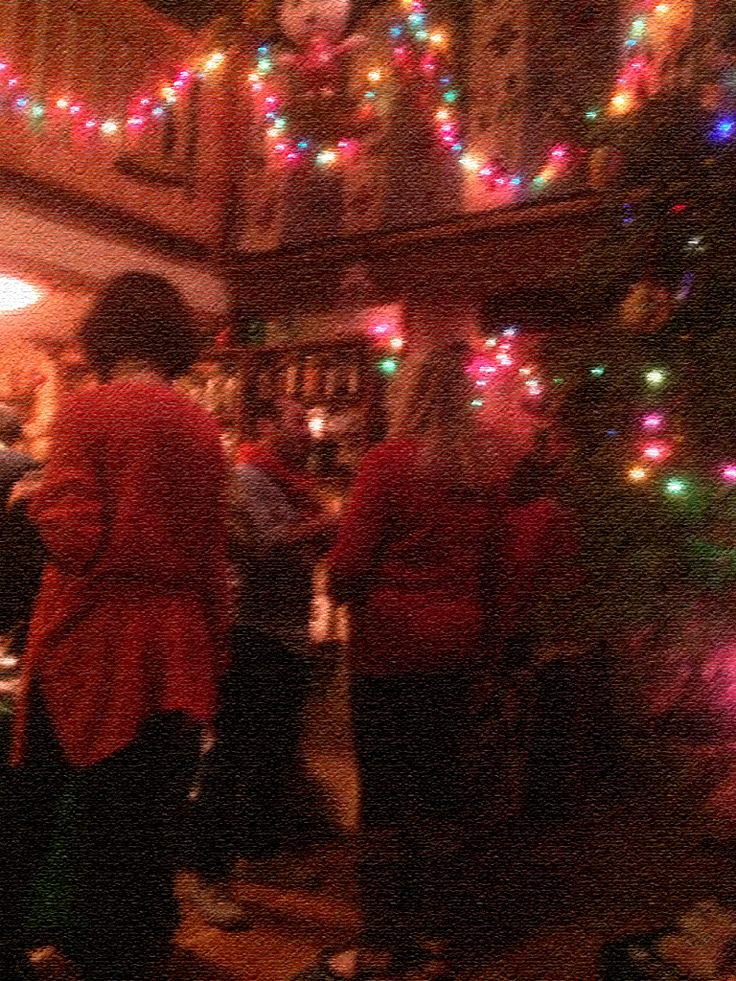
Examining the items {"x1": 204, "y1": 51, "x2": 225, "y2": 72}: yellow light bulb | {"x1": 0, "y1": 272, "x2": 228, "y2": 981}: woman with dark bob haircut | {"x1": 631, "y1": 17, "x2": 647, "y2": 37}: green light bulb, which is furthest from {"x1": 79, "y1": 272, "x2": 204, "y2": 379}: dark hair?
{"x1": 204, "y1": 51, "x2": 225, "y2": 72}: yellow light bulb

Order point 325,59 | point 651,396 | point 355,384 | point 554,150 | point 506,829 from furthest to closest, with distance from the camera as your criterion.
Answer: point 325,59, point 355,384, point 554,150, point 506,829, point 651,396

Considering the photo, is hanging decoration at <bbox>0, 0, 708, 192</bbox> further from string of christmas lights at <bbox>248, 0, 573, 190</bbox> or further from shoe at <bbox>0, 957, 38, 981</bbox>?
shoe at <bbox>0, 957, 38, 981</bbox>

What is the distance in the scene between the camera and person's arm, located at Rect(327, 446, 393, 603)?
250 centimetres

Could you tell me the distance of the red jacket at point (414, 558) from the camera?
98.3 inches

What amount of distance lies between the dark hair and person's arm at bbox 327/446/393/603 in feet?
1.83

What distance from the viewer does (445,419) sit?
2.51 m

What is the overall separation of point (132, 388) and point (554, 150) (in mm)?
2904

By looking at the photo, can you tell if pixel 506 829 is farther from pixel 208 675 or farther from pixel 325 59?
pixel 325 59

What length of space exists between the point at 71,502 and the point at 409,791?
1219 millimetres

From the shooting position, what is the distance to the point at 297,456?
3.36 metres

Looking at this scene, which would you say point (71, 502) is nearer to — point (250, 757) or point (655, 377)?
point (655, 377)

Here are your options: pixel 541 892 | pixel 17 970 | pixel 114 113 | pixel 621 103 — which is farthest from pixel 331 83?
pixel 17 970

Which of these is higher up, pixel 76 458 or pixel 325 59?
pixel 325 59

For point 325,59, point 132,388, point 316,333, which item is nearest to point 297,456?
point 132,388
